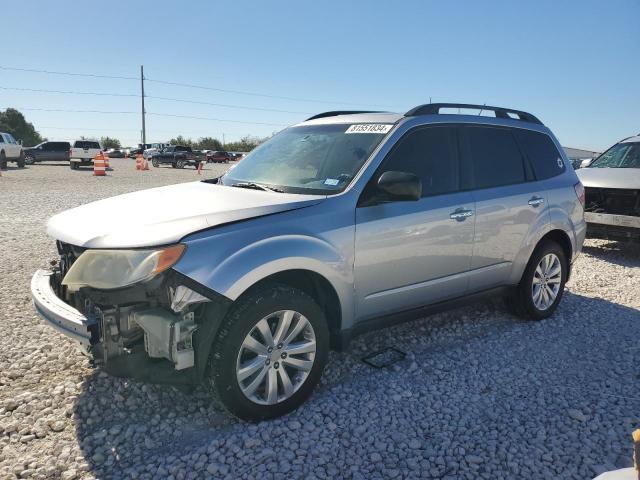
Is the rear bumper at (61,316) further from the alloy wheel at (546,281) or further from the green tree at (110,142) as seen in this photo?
the green tree at (110,142)

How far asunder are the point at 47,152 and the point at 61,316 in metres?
35.8

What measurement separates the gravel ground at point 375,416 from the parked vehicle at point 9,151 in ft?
83.1

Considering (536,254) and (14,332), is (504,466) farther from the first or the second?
(14,332)

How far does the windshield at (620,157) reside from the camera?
8.75 metres

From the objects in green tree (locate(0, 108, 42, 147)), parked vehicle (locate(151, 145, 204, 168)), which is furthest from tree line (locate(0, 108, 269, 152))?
parked vehicle (locate(151, 145, 204, 168))

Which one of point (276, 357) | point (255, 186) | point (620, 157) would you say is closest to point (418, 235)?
point (255, 186)

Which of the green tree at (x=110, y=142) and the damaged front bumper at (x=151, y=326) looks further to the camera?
the green tree at (x=110, y=142)

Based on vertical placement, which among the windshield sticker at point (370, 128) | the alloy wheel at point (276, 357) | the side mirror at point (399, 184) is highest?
the windshield sticker at point (370, 128)

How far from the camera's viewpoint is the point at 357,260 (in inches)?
133

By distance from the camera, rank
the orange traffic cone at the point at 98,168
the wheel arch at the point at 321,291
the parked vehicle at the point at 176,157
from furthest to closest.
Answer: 1. the parked vehicle at the point at 176,157
2. the orange traffic cone at the point at 98,168
3. the wheel arch at the point at 321,291

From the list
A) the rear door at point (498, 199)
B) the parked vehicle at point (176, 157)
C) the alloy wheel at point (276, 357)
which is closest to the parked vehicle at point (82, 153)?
the parked vehicle at point (176, 157)

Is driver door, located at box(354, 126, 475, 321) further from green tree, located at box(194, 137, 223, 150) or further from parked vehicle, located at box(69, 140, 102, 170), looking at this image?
green tree, located at box(194, 137, 223, 150)

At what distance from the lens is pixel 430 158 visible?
13.0ft

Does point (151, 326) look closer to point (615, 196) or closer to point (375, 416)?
point (375, 416)
